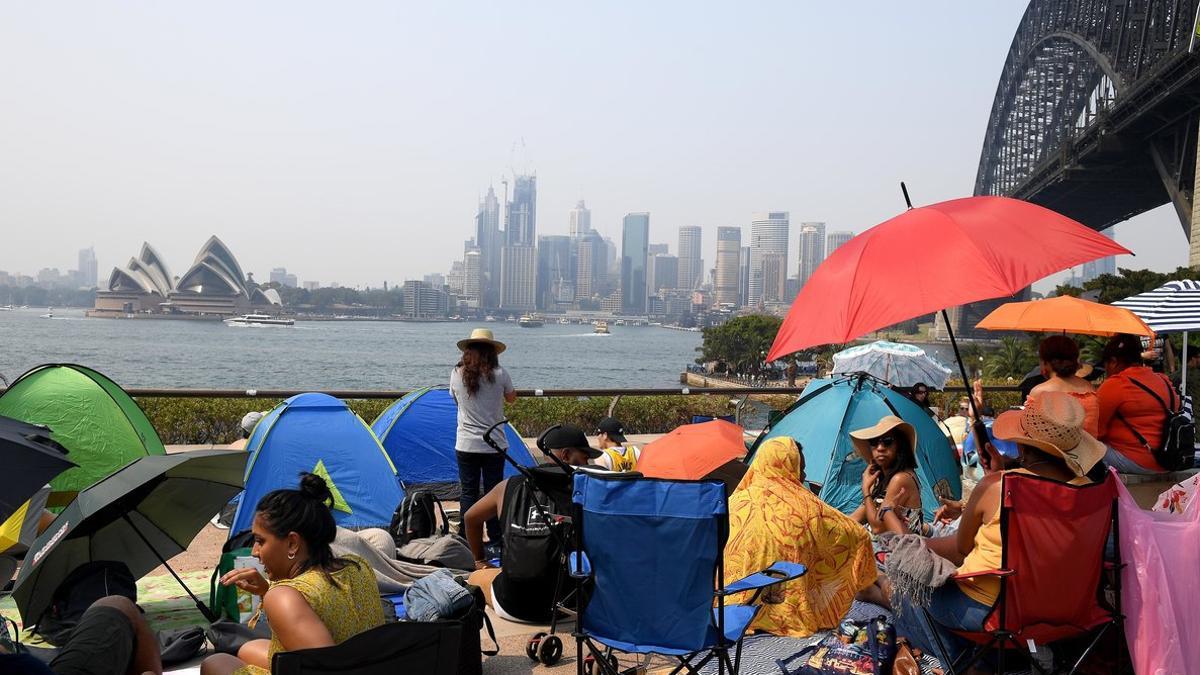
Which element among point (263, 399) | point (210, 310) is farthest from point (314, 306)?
point (263, 399)

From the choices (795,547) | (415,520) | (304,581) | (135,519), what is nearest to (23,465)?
(135,519)

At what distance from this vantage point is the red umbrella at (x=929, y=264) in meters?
3.52

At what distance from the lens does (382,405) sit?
13.2 meters

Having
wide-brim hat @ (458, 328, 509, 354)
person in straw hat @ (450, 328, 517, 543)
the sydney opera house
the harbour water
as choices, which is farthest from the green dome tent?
the sydney opera house

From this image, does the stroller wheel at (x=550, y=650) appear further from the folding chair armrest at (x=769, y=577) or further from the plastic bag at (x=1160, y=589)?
the plastic bag at (x=1160, y=589)

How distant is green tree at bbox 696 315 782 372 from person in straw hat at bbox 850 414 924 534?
63.0m

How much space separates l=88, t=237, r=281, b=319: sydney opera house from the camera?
129125mm

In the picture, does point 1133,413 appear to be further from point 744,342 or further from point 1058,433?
point 744,342

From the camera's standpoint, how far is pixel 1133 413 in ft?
18.2

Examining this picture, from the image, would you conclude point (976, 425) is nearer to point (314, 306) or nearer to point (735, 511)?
point (735, 511)

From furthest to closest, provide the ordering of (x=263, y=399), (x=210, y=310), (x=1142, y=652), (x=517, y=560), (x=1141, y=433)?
(x=210, y=310) < (x=263, y=399) < (x=1141, y=433) < (x=517, y=560) < (x=1142, y=652)

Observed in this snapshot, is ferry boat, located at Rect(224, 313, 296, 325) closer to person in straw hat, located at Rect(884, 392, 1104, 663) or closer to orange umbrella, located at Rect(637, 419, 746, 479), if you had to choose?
orange umbrella, located at Rect(637, 419, 746, 479)

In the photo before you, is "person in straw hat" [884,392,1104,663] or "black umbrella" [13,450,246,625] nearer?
"person in straw hat" [884,392,1104,663]

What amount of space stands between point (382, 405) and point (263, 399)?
155 cm
